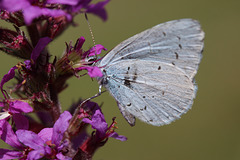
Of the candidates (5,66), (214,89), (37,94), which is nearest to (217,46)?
(214,89)

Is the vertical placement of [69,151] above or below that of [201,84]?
above

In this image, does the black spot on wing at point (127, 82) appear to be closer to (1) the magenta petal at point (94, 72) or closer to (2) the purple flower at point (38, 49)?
(1) the magenta petal at point (94, 72)

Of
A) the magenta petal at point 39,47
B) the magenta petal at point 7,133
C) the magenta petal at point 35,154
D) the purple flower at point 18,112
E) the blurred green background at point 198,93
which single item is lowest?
the blurred green background at point 198,93

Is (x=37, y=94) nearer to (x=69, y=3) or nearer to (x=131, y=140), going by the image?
(x=69, y=3)

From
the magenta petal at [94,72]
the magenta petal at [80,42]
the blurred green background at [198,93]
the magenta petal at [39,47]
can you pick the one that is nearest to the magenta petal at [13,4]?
the magenta petal at [39,47]

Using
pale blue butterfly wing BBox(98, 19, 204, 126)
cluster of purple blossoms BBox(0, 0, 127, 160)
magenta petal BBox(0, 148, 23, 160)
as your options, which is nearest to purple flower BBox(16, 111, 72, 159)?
cluster of purple blossoms BBox(0, 0, 127, 160)

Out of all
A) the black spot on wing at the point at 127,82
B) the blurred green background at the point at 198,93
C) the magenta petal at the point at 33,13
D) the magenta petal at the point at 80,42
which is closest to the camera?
the magenta petal at the point at 33,13

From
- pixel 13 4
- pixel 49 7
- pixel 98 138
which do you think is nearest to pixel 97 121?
pixel 98 138
